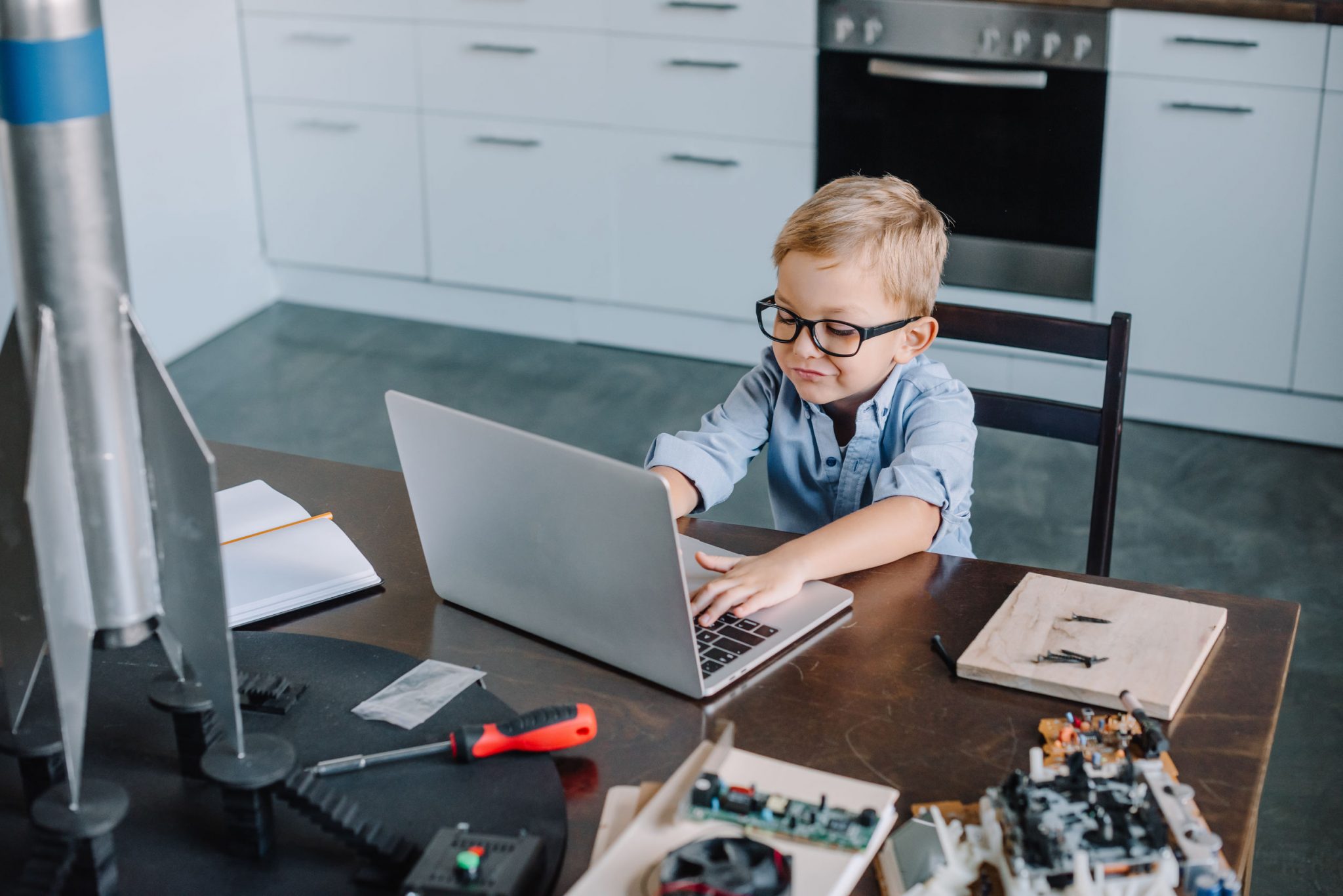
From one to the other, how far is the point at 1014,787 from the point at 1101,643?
304 millimetres

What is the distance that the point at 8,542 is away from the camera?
95 centimetres

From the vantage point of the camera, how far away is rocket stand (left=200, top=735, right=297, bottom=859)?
897 mm

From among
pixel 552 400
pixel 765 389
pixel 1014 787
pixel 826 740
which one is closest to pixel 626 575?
pixel 826 740

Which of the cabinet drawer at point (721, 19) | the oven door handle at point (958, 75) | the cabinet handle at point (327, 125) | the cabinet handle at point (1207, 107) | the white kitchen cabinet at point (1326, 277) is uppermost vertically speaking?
the cabinet drawer at point (721, 19)

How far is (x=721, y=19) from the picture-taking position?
336 centimetres

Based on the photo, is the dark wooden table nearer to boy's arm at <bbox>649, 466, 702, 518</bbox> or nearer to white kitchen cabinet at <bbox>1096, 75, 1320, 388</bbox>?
boy's arm at <bbox>649, 466, 702, 518</bbox>

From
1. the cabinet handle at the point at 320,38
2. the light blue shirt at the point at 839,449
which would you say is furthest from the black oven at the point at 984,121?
the light blue shirt at the point at 839,449

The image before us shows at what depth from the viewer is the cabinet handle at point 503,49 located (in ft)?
11.7

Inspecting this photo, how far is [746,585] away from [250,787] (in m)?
0.47

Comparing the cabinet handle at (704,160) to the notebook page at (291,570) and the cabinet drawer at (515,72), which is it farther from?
the notebook page at (291,570)

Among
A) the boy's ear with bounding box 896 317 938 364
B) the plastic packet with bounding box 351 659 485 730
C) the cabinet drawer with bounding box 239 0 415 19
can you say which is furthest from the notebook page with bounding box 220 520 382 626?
the cabinet drawer with bounding box 239 0 415 19

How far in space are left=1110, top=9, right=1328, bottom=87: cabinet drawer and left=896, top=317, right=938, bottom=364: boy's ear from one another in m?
1.73

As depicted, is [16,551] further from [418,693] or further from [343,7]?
[343,7]

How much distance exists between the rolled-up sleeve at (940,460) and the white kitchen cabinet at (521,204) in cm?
220
